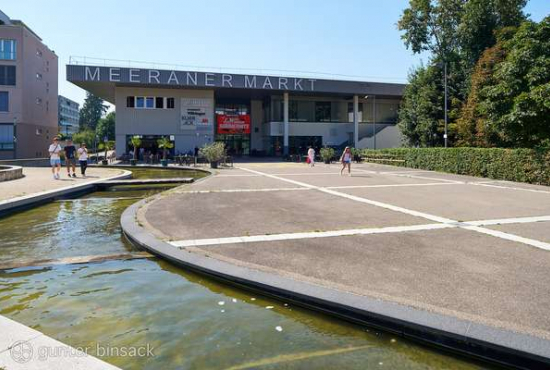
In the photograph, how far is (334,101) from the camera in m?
47.9

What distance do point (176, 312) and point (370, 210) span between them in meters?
6.70

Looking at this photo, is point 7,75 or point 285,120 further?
point 7,75

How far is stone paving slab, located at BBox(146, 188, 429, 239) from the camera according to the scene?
766cm

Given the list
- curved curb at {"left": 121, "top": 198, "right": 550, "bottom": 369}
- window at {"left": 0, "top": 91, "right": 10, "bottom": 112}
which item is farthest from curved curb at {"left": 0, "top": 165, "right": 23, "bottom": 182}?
window at {"left": 0, "top": 91, "right": 10, "bottom": 112}

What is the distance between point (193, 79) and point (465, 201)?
31454mm

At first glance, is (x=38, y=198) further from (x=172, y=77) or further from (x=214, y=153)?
(x=172, y=77)

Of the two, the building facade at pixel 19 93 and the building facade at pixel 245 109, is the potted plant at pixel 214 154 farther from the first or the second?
the building facade at pixel 19 93

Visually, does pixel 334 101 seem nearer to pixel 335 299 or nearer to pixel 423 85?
pixel 423 85

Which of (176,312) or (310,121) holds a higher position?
(310,121)

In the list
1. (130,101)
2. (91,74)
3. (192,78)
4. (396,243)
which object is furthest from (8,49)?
(396,243)

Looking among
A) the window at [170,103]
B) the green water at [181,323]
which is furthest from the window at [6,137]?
the green water at [181,323]

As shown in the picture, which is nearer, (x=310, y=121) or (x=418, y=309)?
(x=418, y=309)

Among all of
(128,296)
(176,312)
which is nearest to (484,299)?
(176,312)

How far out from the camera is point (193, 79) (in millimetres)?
38594
